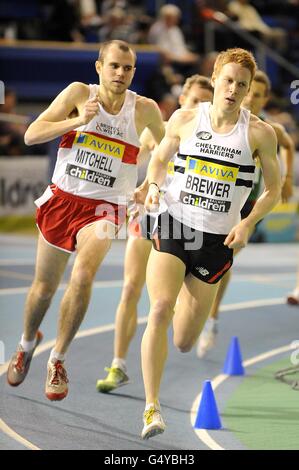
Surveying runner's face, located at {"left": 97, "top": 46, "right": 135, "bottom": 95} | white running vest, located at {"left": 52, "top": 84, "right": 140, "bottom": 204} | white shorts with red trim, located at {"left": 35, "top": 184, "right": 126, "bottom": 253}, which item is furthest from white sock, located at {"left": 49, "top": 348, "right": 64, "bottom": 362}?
runner's face, located at {"left": 97, "top": 46, "right": 135, "bottom": 95}

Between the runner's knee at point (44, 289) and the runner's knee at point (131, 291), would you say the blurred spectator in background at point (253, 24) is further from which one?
the runner's knee at point (44, 289)

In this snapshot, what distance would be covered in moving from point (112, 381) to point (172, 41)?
14.3m

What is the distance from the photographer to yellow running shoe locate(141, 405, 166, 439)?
7.30 m

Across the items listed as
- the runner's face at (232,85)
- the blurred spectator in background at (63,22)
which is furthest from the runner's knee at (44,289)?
the blurred spectator in background at (63,22)

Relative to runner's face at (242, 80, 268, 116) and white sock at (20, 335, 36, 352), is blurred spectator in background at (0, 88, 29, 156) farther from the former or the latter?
white sock at (20, 335, 36, 352)

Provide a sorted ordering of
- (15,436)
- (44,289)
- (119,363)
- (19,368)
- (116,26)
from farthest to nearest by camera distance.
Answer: (116,26) → (119,363) → (19,368) → (44,289) → (15,436)

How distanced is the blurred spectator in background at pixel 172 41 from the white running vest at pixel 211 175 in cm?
1482

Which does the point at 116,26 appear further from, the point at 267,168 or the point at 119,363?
the point at 267,168

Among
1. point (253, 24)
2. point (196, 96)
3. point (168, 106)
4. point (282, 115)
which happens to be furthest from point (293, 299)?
point (253, 24)

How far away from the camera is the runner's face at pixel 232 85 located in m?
7.59

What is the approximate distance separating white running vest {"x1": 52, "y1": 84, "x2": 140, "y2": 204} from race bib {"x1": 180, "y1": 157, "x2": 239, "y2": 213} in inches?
30.5

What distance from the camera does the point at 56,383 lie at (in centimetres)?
819

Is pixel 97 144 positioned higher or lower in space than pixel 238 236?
higher

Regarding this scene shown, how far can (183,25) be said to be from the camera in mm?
24797
